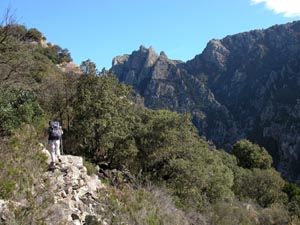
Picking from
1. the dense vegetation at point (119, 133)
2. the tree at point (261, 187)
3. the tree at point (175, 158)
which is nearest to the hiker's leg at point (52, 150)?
the dense vegetation at point (119, 133)

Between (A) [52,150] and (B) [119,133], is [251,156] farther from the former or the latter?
(A) [52,150]

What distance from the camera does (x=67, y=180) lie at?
1119 cm

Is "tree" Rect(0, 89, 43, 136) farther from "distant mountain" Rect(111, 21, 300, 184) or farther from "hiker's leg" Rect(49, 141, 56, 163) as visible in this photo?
"distant mountain" Rect(111, 21, 300, 184)

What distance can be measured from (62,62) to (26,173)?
38.6 m

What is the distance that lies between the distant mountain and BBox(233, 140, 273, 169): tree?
52.8 metres

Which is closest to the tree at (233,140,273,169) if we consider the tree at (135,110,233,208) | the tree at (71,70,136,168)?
the tree at (135,110,233,208)

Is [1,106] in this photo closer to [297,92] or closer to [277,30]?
[297,92]

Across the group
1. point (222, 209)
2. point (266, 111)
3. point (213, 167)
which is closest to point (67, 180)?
point (222, 209)

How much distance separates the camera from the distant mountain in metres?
126

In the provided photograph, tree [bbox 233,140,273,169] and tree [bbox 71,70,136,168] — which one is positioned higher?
tree [bbox 71,70,136,168]

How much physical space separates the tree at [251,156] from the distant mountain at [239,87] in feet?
173

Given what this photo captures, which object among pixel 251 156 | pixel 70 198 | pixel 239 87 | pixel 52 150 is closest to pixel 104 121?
pixel 52 150

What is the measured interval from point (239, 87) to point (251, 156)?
117455 millimetres

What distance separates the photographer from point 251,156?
5688 cm
